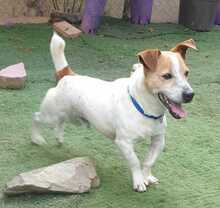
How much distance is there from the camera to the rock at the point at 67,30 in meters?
5.80

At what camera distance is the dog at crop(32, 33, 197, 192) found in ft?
8.63

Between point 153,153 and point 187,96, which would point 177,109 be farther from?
point 153,153

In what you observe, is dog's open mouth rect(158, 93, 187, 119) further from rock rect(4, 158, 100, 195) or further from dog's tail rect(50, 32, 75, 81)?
dog's tail rect(50, 32, 75, 81)

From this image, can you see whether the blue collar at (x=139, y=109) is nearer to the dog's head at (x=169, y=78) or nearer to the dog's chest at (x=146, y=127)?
the dog's chest at (x=146, y=127)

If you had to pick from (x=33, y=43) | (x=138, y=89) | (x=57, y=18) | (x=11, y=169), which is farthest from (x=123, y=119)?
(x=57, y=18)

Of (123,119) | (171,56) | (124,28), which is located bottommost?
(124,28)

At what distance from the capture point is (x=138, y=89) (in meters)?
2.78

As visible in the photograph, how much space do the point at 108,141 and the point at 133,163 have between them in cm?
63

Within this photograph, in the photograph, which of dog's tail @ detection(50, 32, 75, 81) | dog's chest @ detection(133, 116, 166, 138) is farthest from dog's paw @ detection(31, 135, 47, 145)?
dog's chest @ detection(133, 116, 166, 138)

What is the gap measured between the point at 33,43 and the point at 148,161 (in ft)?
10.00

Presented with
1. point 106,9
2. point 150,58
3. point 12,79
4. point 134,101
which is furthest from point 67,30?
point 150,58

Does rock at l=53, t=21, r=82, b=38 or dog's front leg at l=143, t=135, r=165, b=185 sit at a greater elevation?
dog's front leg at l=143, t=135, r=165, b=185

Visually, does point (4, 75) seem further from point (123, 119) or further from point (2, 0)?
point (2, 0)

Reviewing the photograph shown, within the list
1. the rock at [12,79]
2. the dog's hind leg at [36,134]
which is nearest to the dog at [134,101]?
the dog's hind leg at [36,134]
